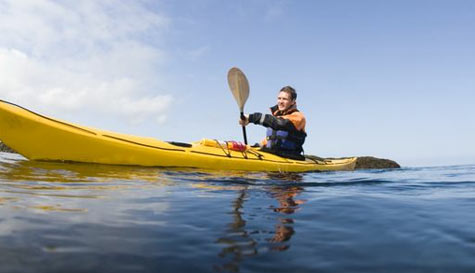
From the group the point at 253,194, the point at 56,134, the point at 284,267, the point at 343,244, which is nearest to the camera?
the point at 284,267

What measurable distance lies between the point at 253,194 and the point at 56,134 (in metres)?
3.68

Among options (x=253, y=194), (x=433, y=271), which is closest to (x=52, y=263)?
(x=433, y=271)

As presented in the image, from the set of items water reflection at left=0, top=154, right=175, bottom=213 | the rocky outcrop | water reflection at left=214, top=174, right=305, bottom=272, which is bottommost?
water reflection at left=214, top=174, right=305, bottom=272

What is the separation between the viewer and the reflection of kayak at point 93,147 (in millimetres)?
5520

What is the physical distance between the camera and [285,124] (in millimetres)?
7238

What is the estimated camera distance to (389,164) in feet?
45.1

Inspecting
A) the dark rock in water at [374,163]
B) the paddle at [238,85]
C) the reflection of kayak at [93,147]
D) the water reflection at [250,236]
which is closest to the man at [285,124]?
the paddle at [238,85]

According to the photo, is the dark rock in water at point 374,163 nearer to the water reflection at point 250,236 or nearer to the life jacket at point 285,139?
the life jacket at point 285,139

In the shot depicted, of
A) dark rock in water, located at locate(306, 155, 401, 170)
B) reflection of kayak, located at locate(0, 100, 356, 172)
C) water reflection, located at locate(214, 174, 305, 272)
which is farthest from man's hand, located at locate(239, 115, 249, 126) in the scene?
dark rock in water, located at locate(306, 155, 401, 170)

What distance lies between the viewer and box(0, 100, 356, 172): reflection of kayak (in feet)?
18.1

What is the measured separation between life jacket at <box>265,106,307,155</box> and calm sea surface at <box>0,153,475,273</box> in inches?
140

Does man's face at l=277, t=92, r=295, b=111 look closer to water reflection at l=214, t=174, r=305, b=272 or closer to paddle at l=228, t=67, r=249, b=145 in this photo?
paddle at l=228, t=67, r=249, b=145

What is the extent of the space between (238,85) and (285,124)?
1.72 meters

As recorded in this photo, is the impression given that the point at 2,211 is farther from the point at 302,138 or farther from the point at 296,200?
the point at 302,138
